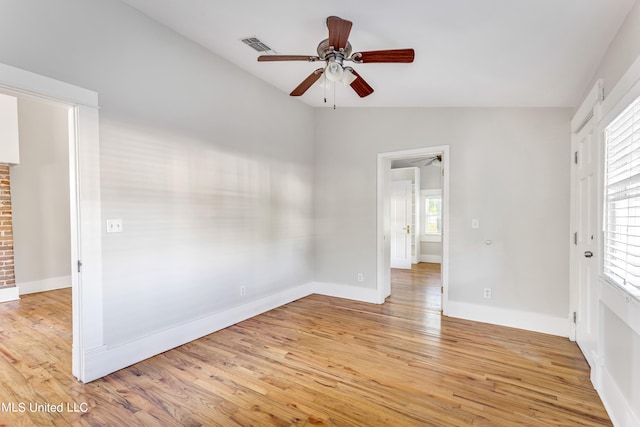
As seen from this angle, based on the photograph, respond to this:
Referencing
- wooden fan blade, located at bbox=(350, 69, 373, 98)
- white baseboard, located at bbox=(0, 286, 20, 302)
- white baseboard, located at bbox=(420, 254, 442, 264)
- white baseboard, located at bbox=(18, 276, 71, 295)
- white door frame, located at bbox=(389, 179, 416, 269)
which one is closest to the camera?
wooden fan blade, located at bbox=(350, 69, 373, 98)

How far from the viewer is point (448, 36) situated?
2.23 metres

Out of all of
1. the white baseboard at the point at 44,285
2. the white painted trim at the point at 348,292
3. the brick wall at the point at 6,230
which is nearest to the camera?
the white painted trim at the point at 348,292

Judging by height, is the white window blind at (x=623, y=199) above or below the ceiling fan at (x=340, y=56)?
below

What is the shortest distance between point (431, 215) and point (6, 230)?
876 cm

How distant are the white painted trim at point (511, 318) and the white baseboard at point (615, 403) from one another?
3.83ft

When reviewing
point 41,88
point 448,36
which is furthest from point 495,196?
point 41,88

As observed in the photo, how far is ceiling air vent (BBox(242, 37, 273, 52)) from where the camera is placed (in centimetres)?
282

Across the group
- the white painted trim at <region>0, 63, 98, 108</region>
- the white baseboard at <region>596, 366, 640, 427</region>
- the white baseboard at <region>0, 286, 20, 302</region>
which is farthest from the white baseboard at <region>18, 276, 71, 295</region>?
the white baseboard at <region>596, 366, 640, 427</region>

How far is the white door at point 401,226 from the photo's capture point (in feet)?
23.3

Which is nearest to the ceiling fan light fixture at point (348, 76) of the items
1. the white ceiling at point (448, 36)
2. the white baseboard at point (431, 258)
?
the white ceiling at point (448, 36)

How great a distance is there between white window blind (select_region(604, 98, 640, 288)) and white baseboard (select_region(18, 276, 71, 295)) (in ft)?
23.7

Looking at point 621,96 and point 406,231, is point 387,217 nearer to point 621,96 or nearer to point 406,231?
point 406,231

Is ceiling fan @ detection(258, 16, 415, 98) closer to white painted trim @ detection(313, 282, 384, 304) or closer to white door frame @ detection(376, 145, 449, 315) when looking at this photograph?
white door frame @ detection(376, 145, 449, 315)

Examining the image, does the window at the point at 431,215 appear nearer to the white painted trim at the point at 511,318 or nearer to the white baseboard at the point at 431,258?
the white baseboard at the point at 431,258
